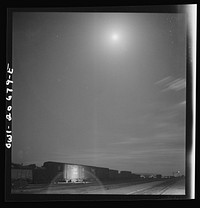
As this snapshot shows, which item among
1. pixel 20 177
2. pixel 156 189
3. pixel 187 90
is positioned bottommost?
pixel 156 189

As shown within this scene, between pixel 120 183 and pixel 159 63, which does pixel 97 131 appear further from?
pixel 159 63

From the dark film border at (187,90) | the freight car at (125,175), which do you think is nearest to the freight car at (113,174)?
the freight car at (125,175)

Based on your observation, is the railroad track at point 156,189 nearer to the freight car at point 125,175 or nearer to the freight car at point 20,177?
the freight car at point 125,175

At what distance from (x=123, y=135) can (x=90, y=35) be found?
101 cm

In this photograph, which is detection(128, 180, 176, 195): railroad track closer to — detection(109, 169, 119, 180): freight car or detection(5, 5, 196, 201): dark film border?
detection(5, 5, 196, 201): dark film border

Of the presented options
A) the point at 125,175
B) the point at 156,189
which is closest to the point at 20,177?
the point at 125,175

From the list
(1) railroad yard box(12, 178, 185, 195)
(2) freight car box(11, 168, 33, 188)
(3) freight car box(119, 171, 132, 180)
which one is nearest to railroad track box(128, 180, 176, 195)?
(1) railroad yard box(12, 178, 185, 195)

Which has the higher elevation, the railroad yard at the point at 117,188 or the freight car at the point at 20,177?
the freight car at the point at 20,177

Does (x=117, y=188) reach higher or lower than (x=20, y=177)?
lower

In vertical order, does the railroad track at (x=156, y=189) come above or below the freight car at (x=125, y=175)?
below

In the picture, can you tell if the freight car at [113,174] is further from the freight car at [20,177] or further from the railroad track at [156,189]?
the freight car at [20,177]

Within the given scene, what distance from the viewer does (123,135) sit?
3711 mm

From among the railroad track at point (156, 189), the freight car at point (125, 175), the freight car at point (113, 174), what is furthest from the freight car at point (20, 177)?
the railroad track at point (156, 189)

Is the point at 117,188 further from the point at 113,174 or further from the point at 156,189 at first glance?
the point at 156,189
